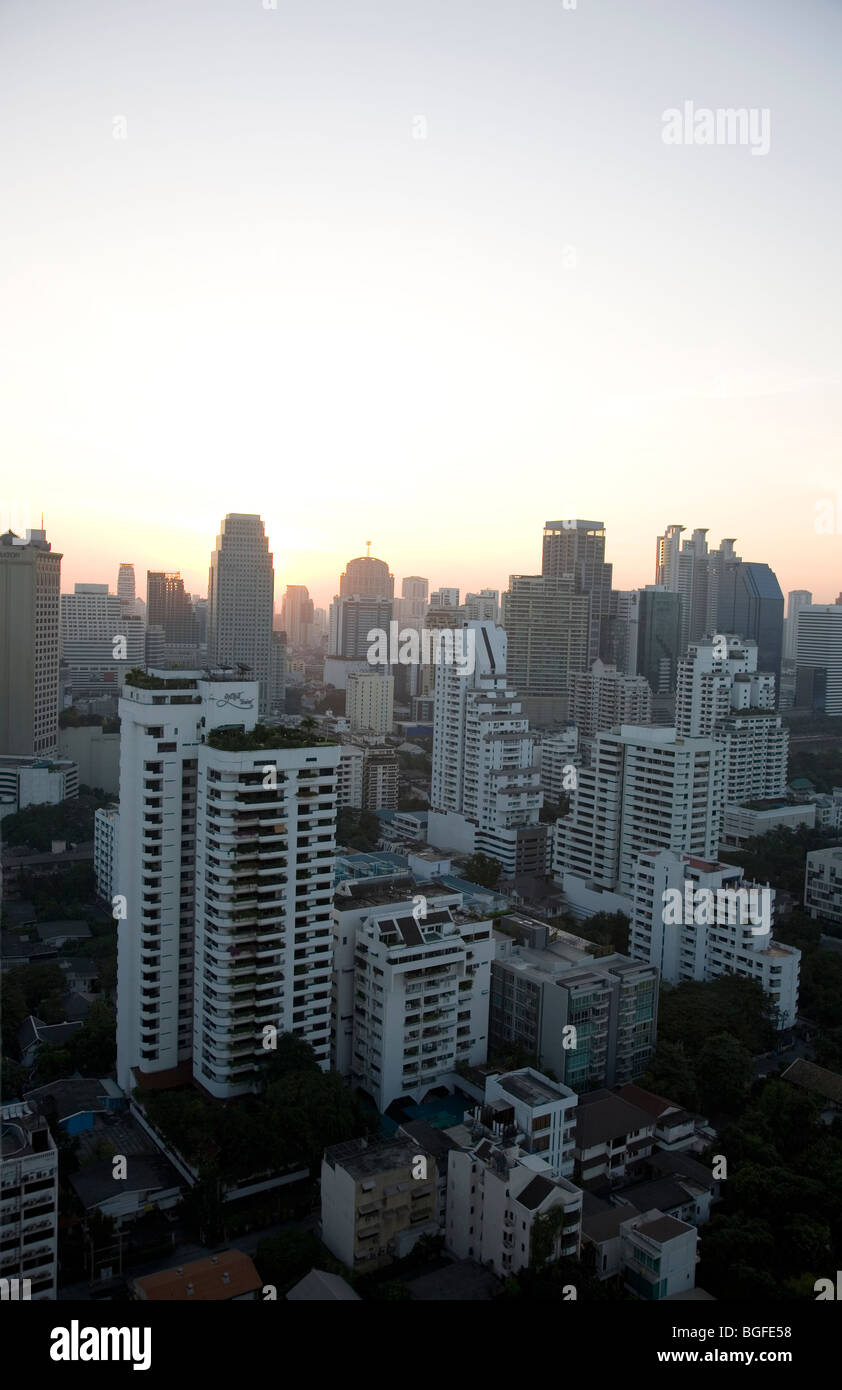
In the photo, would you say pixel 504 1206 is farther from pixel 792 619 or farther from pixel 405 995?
pixel 792 619

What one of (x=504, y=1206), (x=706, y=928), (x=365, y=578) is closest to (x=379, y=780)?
(x=706, y=928)

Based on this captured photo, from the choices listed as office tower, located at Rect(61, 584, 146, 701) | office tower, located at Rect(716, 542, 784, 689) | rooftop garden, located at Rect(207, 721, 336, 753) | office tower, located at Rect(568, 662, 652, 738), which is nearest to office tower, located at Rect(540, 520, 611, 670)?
office tower, located at Rect(716, 542, 784, 689)

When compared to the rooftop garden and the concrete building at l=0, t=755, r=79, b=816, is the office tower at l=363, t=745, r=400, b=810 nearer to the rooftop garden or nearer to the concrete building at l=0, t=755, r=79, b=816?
the concrete building at l=0, t=755, r=79, b=816

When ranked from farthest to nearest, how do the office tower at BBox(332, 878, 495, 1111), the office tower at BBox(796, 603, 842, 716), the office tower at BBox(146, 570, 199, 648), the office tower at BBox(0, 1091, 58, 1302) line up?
the office tower at BBox(146, 570, 199, 648) < the office tower at BBox(796, 603, 842, 716) < the office tower at BBox(332, 878, 495, 1111) < the office tower at BBox(0, 1091, 58, 1302)

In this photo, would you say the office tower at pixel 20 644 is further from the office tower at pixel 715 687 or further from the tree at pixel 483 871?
the office tower at pixel 715 687

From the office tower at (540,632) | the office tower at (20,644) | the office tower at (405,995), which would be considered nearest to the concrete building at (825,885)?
the office tower at (405,995)
